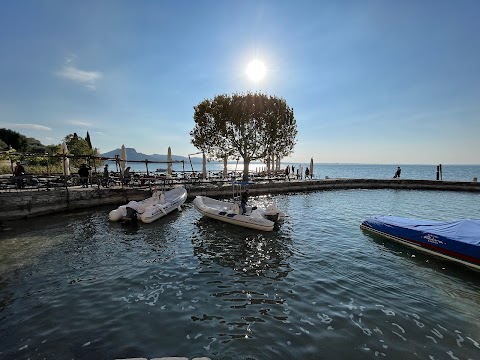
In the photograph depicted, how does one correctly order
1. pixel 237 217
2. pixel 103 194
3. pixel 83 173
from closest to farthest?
1. pixel 237 217
2. pixel 103 194
3. pixel 83 173

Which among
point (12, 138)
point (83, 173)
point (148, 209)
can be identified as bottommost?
point (148, 209)

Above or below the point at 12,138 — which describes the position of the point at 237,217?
below

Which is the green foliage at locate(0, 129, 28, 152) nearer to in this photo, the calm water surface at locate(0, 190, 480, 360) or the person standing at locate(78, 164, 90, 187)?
the person standing at locate(78, 164, 90, 187)

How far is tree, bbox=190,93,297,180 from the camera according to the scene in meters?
32.2

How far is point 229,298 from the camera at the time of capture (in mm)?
7039

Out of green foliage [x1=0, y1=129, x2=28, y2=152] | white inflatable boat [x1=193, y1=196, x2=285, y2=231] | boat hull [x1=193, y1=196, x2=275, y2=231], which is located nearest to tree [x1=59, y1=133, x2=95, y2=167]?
green foliage [x1=0, y1=129, x2=28, y2=152]

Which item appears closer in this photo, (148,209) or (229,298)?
(229,298)

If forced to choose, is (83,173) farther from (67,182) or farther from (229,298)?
(229,298)

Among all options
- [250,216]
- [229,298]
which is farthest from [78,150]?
[229,298]

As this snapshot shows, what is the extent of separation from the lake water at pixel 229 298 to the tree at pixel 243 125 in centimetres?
2224

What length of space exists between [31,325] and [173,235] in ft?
24.6

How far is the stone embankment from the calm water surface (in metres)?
3.85

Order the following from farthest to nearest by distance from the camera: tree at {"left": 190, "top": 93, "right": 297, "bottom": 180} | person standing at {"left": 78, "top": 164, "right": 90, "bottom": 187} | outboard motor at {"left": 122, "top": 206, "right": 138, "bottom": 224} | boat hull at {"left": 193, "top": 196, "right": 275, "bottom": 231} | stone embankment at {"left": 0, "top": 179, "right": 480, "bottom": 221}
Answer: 1. tree at {"left": 190, "top": 93, "right": 297, "bottom": 180}
2. person standing at {"left": 78, "top": 164, "right": 90, "bottom": 187}
3. stone embankment at {"left": 0, "top": 179, "right": 480, "bottom": 221}
4. outboard motor at {"left": 122, "top": 206, "right": 138, "bottom": 224}
5. boat hull at {"left": 193, "top": 196, "right": 275, "bottom": 231}

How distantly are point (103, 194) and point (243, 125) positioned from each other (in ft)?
63.9
